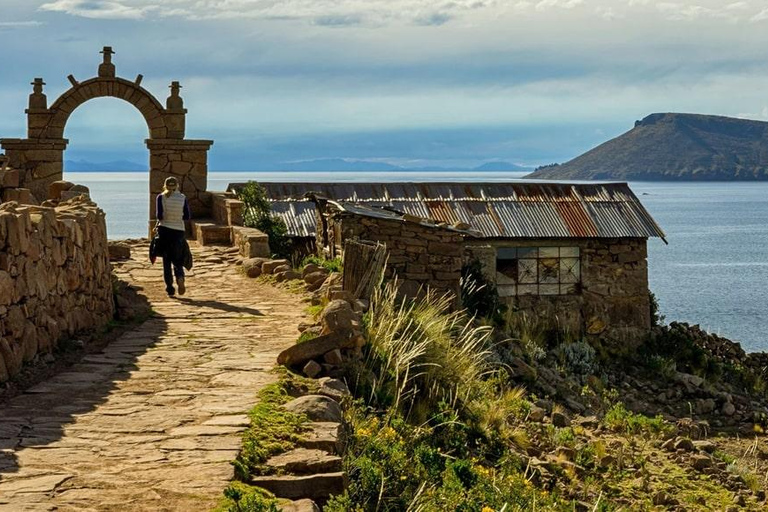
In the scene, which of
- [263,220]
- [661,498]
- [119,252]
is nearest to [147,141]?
[263,220]

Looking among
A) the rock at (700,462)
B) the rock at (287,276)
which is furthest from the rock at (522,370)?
the rock at (700,462)

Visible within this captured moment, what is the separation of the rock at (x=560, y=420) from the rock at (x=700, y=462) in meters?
1.68

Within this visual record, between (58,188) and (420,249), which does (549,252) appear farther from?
(58,188)

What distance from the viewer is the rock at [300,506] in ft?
18.7

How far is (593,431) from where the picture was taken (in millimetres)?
13250

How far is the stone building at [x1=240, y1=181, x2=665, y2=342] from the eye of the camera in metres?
23.5

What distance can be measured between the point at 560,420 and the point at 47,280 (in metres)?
6.49

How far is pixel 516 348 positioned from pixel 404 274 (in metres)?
2.34

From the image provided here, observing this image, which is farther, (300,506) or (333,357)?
(333,357)

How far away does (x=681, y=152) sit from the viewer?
186 m

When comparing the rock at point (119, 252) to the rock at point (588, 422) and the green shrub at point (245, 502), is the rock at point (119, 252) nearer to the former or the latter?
the rock at point (588, 422)

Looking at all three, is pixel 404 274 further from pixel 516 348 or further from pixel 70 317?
pixel 70 317

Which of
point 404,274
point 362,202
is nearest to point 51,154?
point 362,202

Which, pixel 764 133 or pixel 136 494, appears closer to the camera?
pixel 136 494
